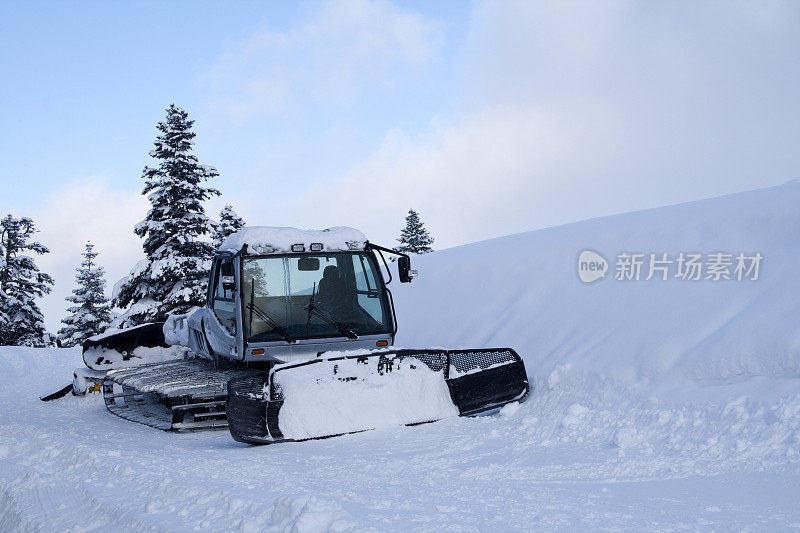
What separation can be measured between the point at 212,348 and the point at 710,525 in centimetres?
693

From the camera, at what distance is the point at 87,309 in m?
41.3

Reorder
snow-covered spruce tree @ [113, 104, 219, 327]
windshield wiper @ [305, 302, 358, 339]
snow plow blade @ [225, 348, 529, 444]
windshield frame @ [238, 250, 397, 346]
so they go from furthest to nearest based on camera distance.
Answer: snow-covered spruce tree @ [113, 104, 219, 327]
windshield wiper @ [305, 302, 358, 339]
windshield frame @ [238, 250, 397, 346]
snow plow blade @ [225, 348, 529, 444]

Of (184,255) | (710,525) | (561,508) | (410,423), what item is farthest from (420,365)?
(184,255)

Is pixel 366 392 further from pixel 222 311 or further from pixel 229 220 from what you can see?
pixel 229 220

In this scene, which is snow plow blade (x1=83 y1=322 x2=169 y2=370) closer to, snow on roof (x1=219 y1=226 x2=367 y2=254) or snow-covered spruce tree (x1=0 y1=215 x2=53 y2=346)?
snow on roof (x1=219 y1=226 x2=367 y2=254)

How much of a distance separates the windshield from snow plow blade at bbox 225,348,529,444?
50.4 inches

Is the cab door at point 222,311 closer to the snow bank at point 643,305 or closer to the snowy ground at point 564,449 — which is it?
the snowy ground at point 564,449

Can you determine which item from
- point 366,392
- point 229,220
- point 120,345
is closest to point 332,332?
point 366,392

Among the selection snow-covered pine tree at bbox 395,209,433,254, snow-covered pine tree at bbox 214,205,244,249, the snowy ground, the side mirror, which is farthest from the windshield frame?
snow-covered pine tree at bbox 395,209,433,254

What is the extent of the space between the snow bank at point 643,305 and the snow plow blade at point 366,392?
941mm

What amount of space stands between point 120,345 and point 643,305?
8.35 metres

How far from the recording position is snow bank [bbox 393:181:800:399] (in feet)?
22.8

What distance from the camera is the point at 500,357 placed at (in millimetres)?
7383

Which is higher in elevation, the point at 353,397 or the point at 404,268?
the point at 404,268
